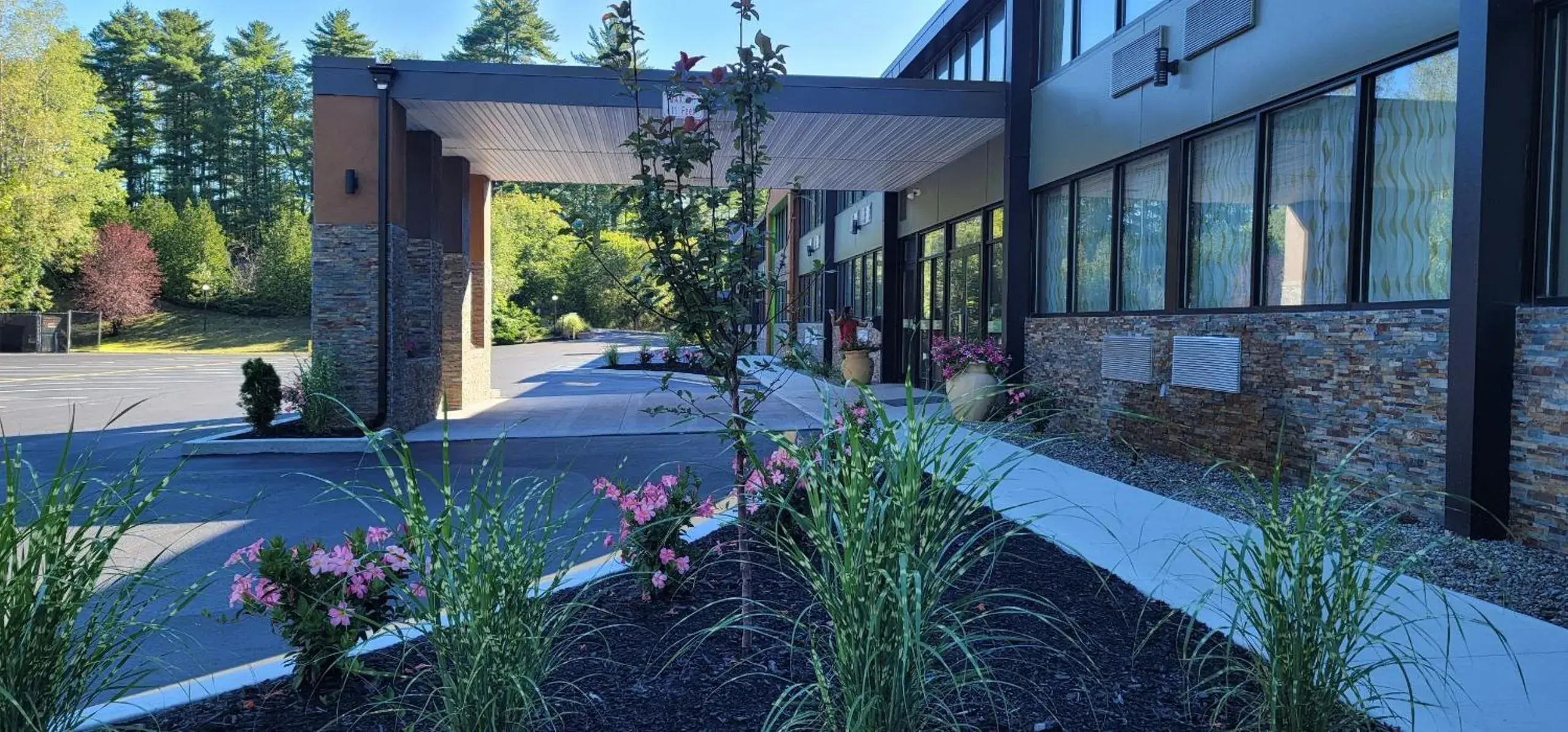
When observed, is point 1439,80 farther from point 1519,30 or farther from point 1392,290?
point 1392,290

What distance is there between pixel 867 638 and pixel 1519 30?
5.09m

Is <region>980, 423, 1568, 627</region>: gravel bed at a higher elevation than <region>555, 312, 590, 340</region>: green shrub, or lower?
lower

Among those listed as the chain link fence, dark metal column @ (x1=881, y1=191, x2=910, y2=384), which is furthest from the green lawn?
dark metal column @ (x1=881, y1=191, x2=910, y2=384)

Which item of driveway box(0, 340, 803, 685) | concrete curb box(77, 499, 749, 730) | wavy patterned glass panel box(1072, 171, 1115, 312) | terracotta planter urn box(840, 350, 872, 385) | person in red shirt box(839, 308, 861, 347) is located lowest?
driveway box(0, 340, 803, 685)

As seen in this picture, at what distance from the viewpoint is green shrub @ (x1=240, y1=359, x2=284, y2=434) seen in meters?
9.60

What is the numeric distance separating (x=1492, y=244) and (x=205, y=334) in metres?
48.0

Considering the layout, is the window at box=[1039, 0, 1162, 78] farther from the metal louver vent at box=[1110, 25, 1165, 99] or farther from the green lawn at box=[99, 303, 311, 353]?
the green lawn at box=[99, 303, 311, 353]

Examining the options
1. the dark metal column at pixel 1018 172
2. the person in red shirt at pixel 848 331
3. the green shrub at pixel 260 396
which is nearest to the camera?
the green shrub at pixel 260 396

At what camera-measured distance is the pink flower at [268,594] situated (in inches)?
106

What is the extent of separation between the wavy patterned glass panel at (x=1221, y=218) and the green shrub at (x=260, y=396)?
30.0 ft

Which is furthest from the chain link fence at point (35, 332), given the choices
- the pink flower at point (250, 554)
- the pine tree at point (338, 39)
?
the pink flower at point (250, 554)

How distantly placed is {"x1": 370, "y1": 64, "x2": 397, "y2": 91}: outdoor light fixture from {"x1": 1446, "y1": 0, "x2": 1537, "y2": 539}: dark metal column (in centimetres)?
902

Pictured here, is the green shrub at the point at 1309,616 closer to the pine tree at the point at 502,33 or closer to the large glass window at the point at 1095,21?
the large glass window at the point at 1095,21

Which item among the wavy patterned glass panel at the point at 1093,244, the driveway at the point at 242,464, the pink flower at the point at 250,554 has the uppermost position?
the wavy patterned glass panel at the point at 1093,244
